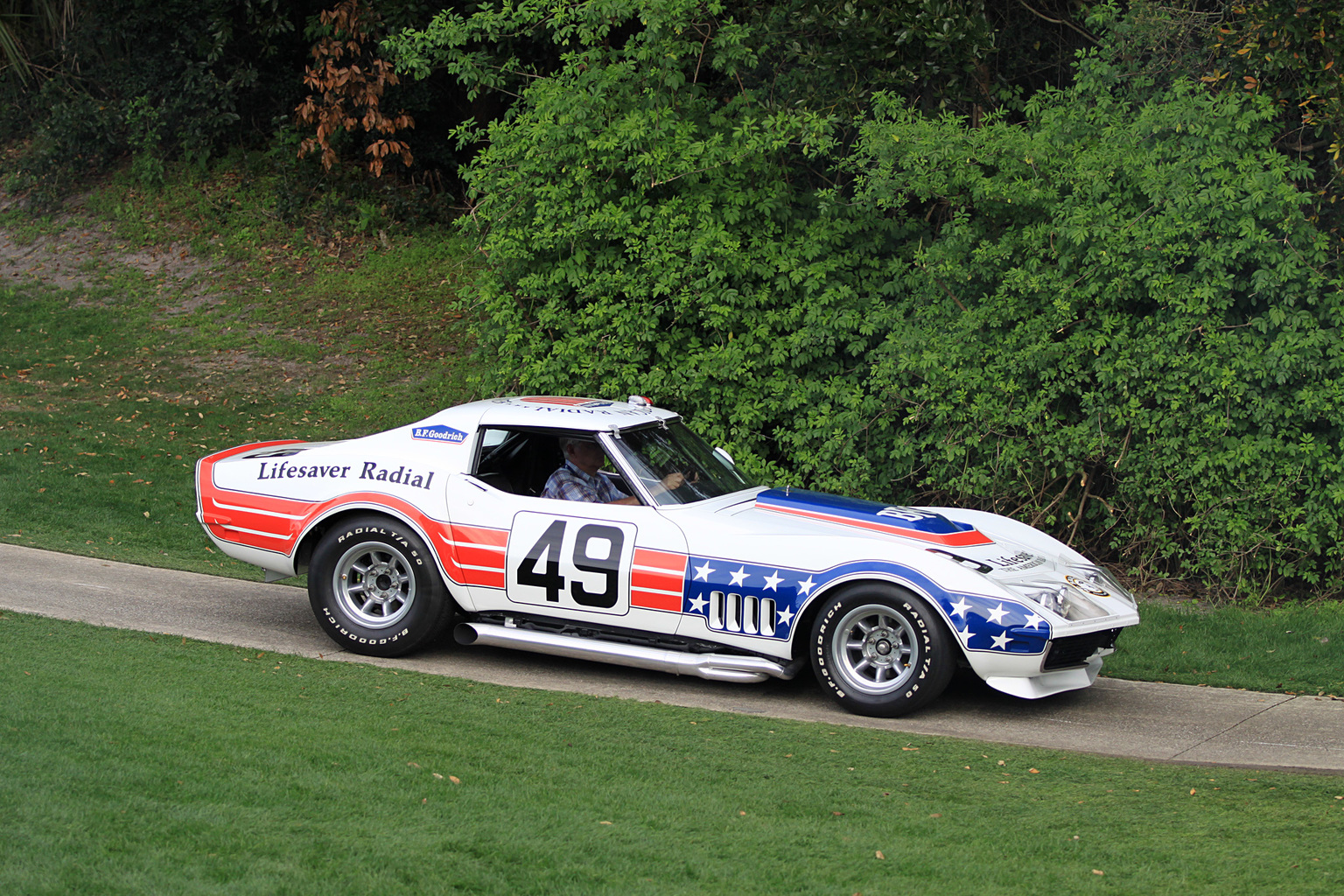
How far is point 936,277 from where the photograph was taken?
1050 cm

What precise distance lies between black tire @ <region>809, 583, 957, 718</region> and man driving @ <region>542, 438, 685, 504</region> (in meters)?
1.31

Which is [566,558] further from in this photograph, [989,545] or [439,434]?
[989,545]

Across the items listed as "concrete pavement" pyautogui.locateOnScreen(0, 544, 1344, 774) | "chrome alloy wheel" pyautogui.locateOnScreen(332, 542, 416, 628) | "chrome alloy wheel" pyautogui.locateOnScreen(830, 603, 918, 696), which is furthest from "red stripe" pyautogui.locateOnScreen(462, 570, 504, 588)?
"chrome alloy wheel" pyautogui.locateOnScreen(830, 603, 918, 696)

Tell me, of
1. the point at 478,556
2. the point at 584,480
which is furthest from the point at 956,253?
the point at 478,556

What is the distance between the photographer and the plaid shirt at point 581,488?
23.9 ft

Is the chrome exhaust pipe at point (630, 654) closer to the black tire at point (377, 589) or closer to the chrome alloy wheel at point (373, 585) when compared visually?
the black tire at point (377, 589)

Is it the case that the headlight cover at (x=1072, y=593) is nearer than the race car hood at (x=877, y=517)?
Yes

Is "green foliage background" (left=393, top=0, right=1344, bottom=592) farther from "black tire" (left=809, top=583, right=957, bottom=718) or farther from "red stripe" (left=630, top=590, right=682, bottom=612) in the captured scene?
"red stripe" (left=630, top=590, right=682, bottom=612)

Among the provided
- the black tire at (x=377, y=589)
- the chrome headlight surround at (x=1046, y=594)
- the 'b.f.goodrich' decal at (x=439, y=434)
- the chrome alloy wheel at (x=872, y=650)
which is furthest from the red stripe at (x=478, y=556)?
the chrome headlight surround at (x=1046, y=594)

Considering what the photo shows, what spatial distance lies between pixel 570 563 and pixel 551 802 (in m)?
2.28

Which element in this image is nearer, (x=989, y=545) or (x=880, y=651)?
(x=880, y=651)

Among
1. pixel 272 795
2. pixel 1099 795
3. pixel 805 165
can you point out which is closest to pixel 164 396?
pixel 805 165

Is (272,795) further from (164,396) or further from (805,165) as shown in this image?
(164,396)

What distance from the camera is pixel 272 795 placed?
4.58m
